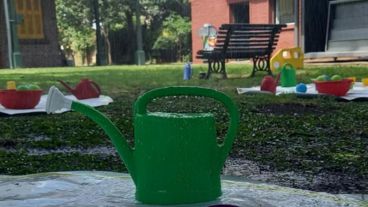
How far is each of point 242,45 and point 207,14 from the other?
29.1 ft

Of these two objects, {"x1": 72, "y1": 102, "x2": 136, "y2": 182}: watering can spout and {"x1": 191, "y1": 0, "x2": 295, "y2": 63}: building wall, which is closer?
{"x1": 72, "y1": 102, "x2": 136, "y2": 182}: watering can spout

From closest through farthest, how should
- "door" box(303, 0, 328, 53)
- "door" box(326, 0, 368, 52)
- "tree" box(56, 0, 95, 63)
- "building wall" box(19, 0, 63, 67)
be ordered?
"door" box(326, 0, 368, 52)
"door" box(303, 0, 328, 53)
"building wall" box(19, 0, 63, 67)
"tree" box(56, 0, 95, 63)

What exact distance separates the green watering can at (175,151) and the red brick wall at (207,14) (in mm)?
15633

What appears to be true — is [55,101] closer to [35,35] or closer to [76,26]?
[35,35]

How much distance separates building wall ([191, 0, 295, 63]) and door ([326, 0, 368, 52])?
1.91 m

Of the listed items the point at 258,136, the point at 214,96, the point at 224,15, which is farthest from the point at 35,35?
the point at 214,96

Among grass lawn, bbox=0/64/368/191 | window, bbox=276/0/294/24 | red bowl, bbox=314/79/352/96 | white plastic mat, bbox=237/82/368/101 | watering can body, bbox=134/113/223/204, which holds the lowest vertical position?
grass lawn, bbox=0/64/368/191

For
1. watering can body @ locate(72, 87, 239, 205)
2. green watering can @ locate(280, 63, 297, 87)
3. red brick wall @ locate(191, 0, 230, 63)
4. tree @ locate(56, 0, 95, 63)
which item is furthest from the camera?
tree @ locate(56, 0, 95, 63)

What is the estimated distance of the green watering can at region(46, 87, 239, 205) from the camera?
1359mm

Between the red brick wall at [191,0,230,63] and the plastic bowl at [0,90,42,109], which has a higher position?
the red brick wall at [191,0,230,63]

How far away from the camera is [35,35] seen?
17.8 m

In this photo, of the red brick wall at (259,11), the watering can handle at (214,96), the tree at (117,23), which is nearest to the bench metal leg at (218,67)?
the red brick wall at (259,11)

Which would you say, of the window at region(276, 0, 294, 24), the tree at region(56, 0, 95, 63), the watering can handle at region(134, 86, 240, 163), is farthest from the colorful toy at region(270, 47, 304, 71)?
the tree at region(56, 0, 95, 63)

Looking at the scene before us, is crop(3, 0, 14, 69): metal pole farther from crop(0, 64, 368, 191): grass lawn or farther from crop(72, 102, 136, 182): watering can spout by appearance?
crop(72, 102, 136, 182): watering can spout
